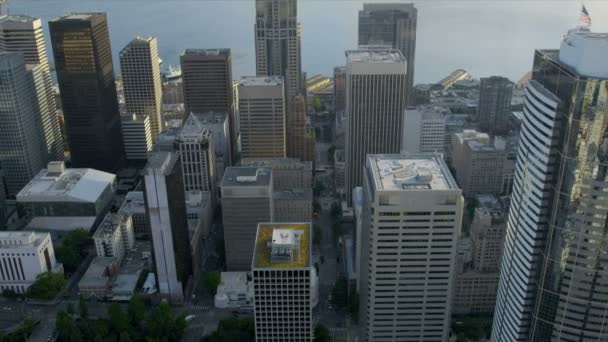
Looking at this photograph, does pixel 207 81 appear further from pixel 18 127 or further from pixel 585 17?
pixel 585 17

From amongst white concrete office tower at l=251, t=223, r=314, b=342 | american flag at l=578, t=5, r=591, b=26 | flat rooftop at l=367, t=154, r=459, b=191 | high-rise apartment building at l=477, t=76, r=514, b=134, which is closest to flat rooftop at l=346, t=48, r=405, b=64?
flat rooftop at l=367, t=154, r=459, b=191

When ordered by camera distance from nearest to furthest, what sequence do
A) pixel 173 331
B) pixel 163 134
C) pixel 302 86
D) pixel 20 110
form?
pixel 173 331, pixel 20 110, pixel 163 134, pixel 302 86

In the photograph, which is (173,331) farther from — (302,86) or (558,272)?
(302,86)

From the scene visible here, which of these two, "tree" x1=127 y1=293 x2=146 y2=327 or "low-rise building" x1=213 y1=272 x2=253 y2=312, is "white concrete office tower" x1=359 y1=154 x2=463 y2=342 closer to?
"low-rise building" x1=213 y1=272 x2=253 y2=312

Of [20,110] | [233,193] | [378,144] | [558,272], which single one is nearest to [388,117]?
[378,144]

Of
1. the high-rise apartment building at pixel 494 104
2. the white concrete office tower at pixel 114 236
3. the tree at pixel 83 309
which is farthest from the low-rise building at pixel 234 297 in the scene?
the high-rise apartment building at pixel 494 104

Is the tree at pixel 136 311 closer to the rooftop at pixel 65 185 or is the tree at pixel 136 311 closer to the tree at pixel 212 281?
the tree at pixel 212 281
